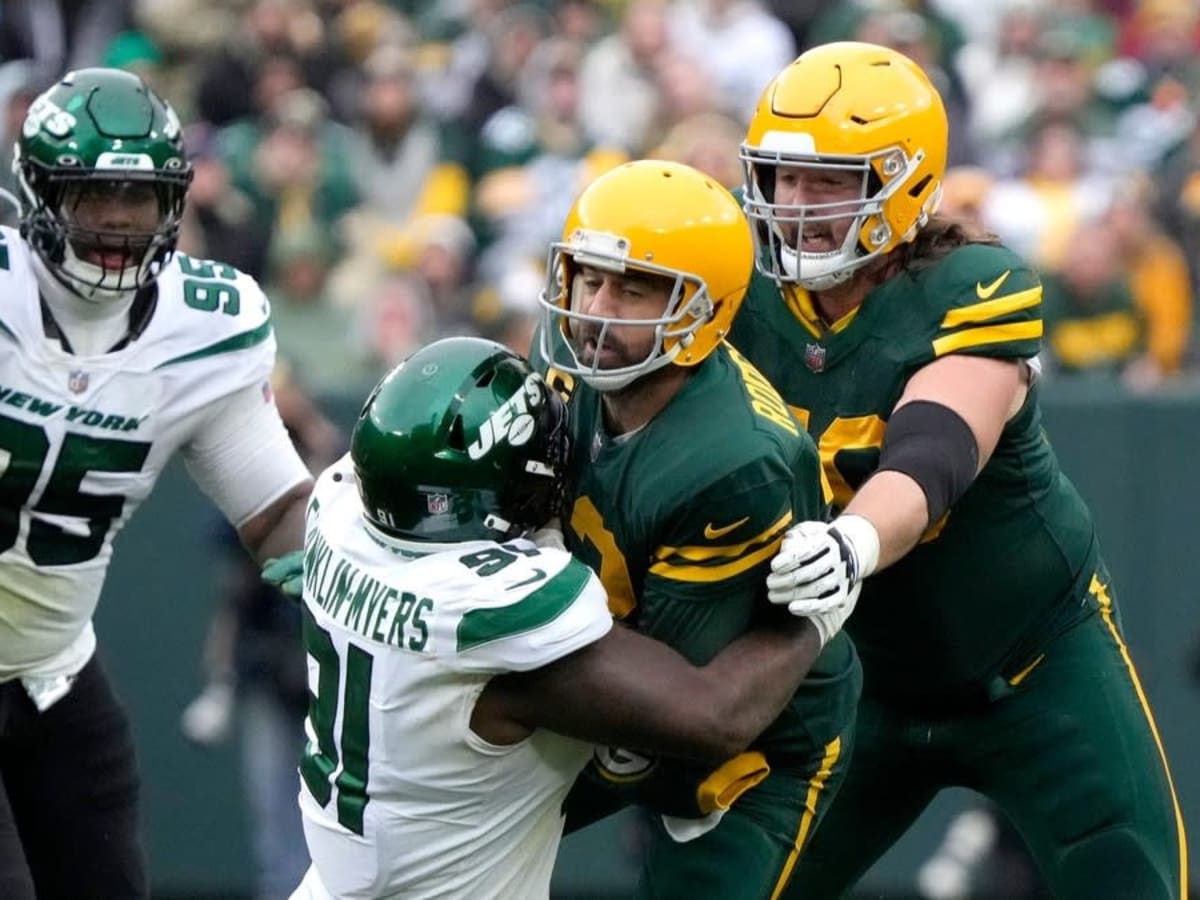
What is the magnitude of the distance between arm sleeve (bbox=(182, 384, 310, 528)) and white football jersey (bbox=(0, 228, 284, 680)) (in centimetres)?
4

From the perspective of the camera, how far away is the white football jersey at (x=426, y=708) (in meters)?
3.26

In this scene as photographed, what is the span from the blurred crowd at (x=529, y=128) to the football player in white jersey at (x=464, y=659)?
405cm

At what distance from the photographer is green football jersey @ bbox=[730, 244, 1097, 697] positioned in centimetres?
396

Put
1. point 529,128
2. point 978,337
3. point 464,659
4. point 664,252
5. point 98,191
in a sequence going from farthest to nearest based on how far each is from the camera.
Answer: point 529,128 → point 98,191 → point 978,337 → point 664,252 → point 464,659

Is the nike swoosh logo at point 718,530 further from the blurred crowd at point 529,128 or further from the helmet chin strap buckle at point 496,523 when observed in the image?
the blurred crowd at point 529,128

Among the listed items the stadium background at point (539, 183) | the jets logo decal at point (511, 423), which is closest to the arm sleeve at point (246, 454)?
the jets logo decal at point (511, 423)

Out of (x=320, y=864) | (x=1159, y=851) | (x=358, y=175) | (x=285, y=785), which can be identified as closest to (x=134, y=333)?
(x=320, y=864)

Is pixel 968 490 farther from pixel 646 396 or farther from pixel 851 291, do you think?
pixel 646 396

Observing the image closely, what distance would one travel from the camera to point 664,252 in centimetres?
351

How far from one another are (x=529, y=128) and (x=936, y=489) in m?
5.63

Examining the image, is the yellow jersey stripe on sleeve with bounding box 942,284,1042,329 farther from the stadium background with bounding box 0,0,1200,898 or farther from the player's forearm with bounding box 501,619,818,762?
the stadium background with bounding box 0,0,1200,898

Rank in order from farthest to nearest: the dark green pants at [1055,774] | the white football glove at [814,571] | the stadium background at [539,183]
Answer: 1. the stadium background at [539,183]
2. the dark green pants at [1055,774]
3. the white football glove at [814,571]

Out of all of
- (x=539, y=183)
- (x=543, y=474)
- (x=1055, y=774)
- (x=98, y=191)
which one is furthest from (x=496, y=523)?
(x=539, y=183)

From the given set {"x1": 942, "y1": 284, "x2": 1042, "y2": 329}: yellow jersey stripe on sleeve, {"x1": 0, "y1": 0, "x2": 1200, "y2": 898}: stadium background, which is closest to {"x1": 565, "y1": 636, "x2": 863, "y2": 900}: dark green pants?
{"x1": 942, "y1": 284, "x2": 1042, "y2": 329}: yellow jersey stripe on sleeve
